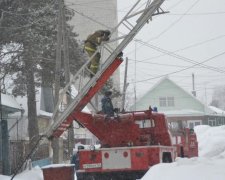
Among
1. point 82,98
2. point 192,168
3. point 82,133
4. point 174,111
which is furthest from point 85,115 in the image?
point 174,111

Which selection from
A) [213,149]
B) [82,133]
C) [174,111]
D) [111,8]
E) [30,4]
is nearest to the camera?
[30,4]

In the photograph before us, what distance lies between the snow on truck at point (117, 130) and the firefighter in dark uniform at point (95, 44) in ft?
0.61

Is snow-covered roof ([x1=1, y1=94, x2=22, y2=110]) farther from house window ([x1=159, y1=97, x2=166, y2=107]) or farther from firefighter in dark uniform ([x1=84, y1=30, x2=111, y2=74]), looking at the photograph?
house window ([x1=159, y1=97, x2=166, y2=107])

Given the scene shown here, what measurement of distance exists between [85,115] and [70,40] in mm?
16608

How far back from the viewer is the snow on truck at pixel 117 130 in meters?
13.4

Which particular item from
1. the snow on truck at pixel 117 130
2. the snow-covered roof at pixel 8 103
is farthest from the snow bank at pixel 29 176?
the snow on truck at pixel 117 130

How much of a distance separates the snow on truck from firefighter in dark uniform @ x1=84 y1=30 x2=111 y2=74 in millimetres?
186

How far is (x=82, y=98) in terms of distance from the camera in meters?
13.8

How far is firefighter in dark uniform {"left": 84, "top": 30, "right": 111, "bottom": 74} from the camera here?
45.6 ft

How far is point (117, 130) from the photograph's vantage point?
14.5 metres

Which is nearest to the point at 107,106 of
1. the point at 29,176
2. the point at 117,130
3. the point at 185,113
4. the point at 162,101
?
the point at 117,130

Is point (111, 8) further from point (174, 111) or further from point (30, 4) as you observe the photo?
point (30, 4)

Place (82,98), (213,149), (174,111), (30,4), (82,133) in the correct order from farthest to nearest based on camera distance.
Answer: (174,111), (82,133), (213,149), (30,4), (82,98)

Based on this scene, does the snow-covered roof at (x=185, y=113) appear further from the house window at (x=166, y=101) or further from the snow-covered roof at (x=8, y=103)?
the snow-covered roof at (x=8, y=103)
